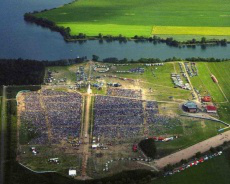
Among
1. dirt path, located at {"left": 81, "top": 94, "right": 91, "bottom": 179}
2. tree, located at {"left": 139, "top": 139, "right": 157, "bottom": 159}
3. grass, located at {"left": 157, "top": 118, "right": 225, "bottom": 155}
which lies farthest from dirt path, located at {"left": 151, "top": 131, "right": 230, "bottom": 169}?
dirt path, located at {"left": 81, "top": 94, "right": 91, "bottom": 179}

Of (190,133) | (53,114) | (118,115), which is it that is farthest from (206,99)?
(53,114)

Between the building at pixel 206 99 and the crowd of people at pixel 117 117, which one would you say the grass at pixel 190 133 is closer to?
the crowd of people at pixel 117 117

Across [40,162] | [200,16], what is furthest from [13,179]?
[200,16]

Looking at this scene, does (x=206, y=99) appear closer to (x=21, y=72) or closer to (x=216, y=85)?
(x=216, y=85)

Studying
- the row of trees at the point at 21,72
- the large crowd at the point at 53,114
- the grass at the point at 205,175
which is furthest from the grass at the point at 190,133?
the row of trees at the point at 21,72

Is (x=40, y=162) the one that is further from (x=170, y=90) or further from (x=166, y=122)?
(x=170, y=90)

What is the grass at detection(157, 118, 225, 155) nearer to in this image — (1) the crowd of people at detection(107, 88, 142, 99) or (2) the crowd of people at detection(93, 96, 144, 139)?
(2) the crowd of people at detection(93, 96, 144, 139)
